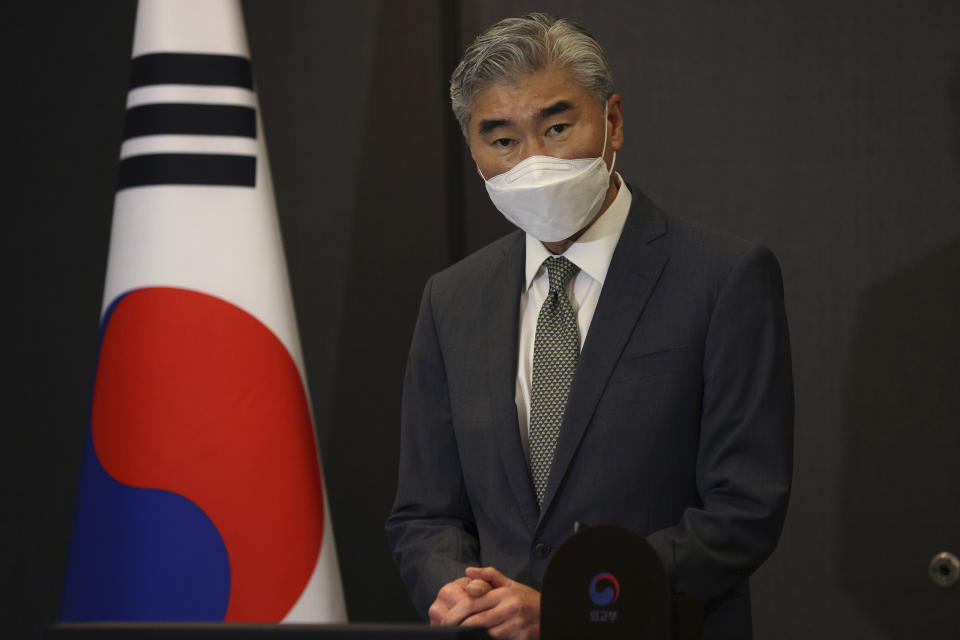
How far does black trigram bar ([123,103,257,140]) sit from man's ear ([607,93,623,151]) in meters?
0.87

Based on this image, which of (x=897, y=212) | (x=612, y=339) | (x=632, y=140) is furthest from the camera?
(x=632, y=140)

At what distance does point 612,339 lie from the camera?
174cm

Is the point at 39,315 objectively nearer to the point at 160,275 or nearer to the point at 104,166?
the point at 104,166

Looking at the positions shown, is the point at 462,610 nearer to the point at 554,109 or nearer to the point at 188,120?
the point at 554,109

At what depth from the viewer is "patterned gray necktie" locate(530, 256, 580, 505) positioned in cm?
176

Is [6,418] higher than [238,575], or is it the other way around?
[6,418]

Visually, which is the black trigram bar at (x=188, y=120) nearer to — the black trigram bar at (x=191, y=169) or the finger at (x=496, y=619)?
the black trigram bar at (x=191, y=169)

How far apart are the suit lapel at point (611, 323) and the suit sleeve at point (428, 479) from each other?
0.75 ft

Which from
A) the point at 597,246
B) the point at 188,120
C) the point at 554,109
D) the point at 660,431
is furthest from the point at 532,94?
the point at 188,120

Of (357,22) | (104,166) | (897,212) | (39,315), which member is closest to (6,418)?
(39,315)

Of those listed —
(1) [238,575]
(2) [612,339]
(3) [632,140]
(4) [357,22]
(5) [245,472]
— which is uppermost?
(4) [357,22]

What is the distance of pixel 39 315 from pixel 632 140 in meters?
1.58

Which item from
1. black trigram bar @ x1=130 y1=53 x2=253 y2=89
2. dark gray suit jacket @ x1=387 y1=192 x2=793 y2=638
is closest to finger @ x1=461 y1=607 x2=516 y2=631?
dark gray suit jacket @ x1=387 y1=192 x2=793 y2=638

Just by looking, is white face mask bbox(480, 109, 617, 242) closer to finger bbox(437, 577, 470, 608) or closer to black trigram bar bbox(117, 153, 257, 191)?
finger bbox(437, 577, 470, 608)
